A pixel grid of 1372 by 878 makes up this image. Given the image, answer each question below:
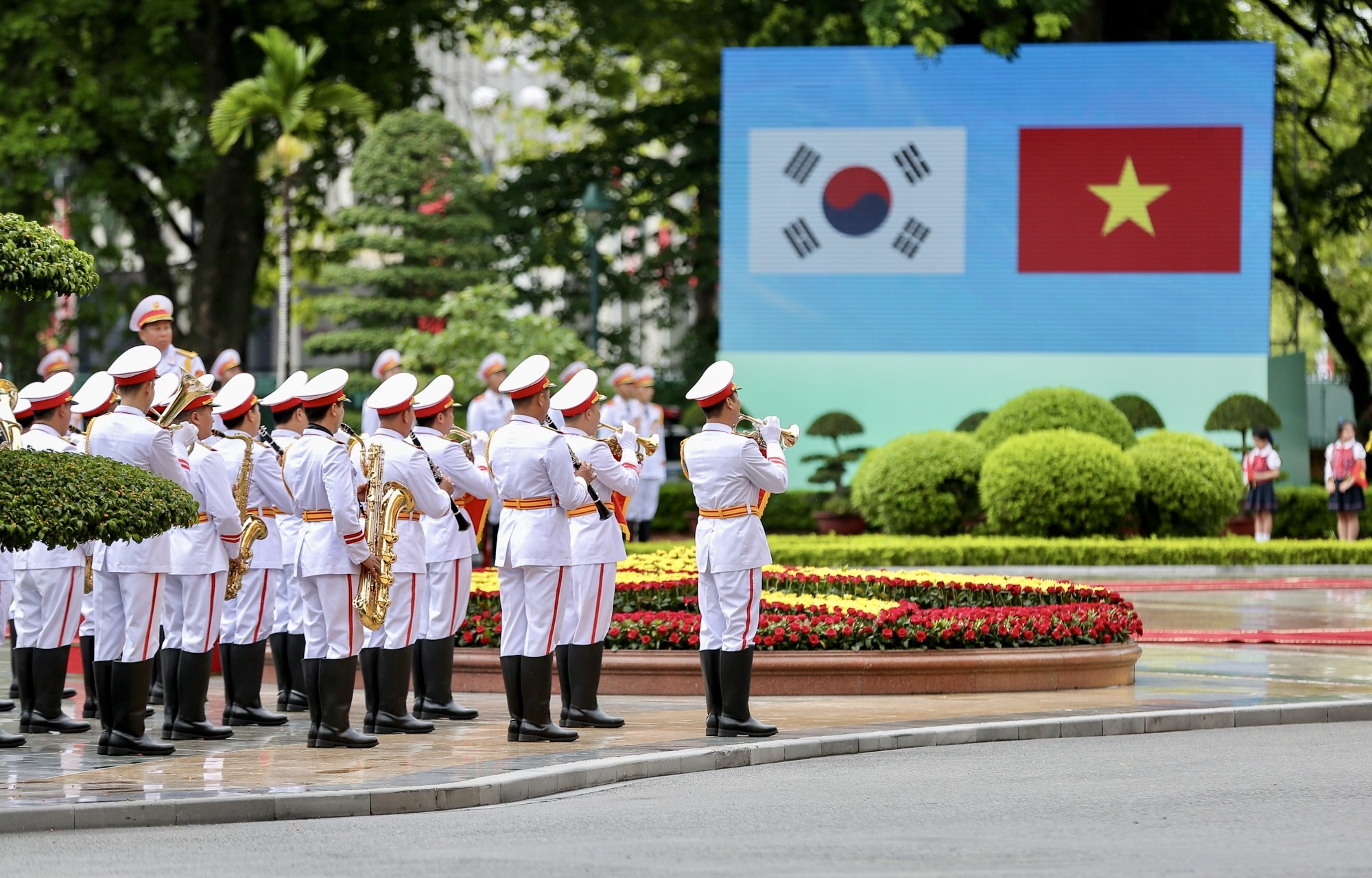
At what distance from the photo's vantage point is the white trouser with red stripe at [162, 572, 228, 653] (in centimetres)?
1164

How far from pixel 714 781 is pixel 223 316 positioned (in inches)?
960

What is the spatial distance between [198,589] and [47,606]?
3.49 feet

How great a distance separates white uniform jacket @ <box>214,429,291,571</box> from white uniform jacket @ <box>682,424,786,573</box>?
258 centimetres

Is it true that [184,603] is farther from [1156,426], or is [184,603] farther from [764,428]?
[1156,426]

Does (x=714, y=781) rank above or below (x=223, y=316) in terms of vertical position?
below

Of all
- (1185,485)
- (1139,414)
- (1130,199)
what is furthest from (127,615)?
(1130,199)

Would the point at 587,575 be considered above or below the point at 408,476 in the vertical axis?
below

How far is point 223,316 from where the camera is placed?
32938mm

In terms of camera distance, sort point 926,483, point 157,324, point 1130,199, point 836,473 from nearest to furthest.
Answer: point 157,324 < point 926,483 < point 1130,199 < point 836,473

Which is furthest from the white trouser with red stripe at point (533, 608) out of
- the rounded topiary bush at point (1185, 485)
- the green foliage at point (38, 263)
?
the rounded topiary bush at point (1185, 485)

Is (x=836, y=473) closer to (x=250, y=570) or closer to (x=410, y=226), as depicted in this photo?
(x=410, y=226)

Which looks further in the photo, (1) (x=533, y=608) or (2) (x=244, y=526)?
(2) (x=244, y=526)

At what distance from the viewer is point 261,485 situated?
12.7 metres

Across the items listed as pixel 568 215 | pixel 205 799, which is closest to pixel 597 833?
pixel 205 799
